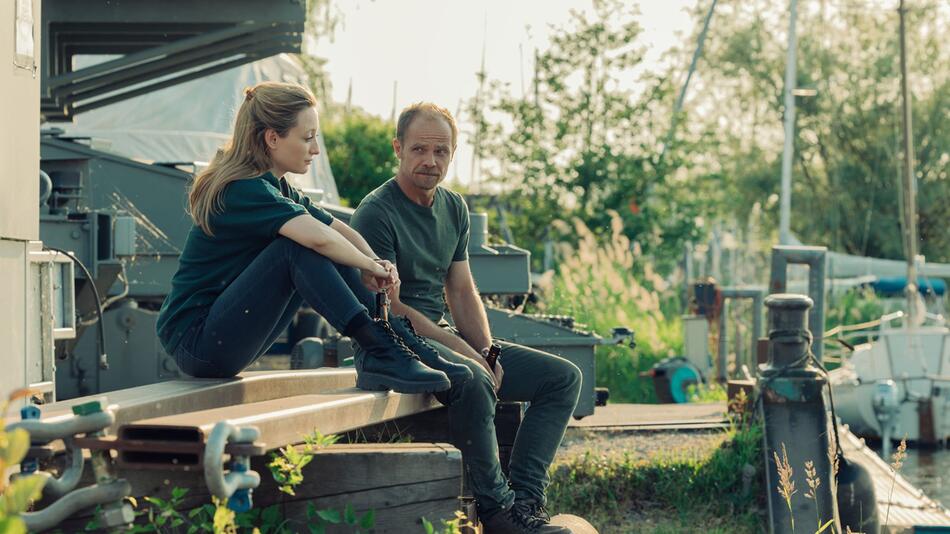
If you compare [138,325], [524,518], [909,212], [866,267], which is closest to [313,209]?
[524,518]

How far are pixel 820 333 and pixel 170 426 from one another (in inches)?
274

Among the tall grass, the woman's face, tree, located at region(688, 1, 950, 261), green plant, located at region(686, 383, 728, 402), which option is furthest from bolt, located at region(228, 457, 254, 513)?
tree, located at region(688, 1, 950, 261)

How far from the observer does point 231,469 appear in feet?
11.4

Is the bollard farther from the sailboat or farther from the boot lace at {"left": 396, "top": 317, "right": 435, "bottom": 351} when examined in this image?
the sailboat

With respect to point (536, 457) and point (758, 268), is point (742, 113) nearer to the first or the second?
point (758, 268)

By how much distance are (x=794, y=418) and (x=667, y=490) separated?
2.53ft

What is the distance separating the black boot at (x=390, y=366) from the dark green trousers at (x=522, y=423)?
0.16m

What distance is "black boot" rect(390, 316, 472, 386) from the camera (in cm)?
Result: 474

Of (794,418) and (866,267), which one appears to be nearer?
(794,418)

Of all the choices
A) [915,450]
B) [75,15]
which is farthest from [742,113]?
[75,15]

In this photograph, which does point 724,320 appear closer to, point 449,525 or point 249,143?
point 249,143

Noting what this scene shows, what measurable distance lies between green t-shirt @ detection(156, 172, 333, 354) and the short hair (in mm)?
653

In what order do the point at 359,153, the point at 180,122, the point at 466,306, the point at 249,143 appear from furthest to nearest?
the point at 359,153 < the point at 180,122 < the point at 466,306 < the point at 249,143

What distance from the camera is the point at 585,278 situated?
52.3 ft
